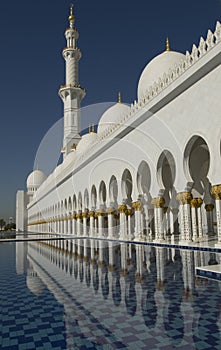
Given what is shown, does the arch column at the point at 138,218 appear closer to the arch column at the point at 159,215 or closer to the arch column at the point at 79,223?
the arch column at the point at 159,215

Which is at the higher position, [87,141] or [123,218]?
[87,141]

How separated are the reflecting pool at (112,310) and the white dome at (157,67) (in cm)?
785

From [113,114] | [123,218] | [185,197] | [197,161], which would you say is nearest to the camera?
[185,197]

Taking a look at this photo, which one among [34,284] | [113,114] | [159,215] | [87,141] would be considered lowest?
[34,284]

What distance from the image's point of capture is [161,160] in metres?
Result: 9.23

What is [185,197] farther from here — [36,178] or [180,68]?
[36,178]

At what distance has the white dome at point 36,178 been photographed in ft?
135

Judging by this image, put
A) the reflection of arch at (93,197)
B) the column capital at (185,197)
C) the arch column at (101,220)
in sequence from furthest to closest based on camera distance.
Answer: the reflection of arch at (93,197), the arch column at (101,220), the column capital at (185,197)

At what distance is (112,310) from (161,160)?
690cm

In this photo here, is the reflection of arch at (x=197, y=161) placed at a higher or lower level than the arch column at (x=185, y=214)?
higher

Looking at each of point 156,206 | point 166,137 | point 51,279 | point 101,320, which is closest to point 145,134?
point 166,137

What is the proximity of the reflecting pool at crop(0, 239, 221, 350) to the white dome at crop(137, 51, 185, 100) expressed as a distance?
7846 millimetres

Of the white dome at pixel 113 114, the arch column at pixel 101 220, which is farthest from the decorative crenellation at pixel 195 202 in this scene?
the white dome at pixel 113 114

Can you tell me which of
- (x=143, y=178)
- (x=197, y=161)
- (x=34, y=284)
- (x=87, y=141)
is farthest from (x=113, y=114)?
(x=34, y=284)
